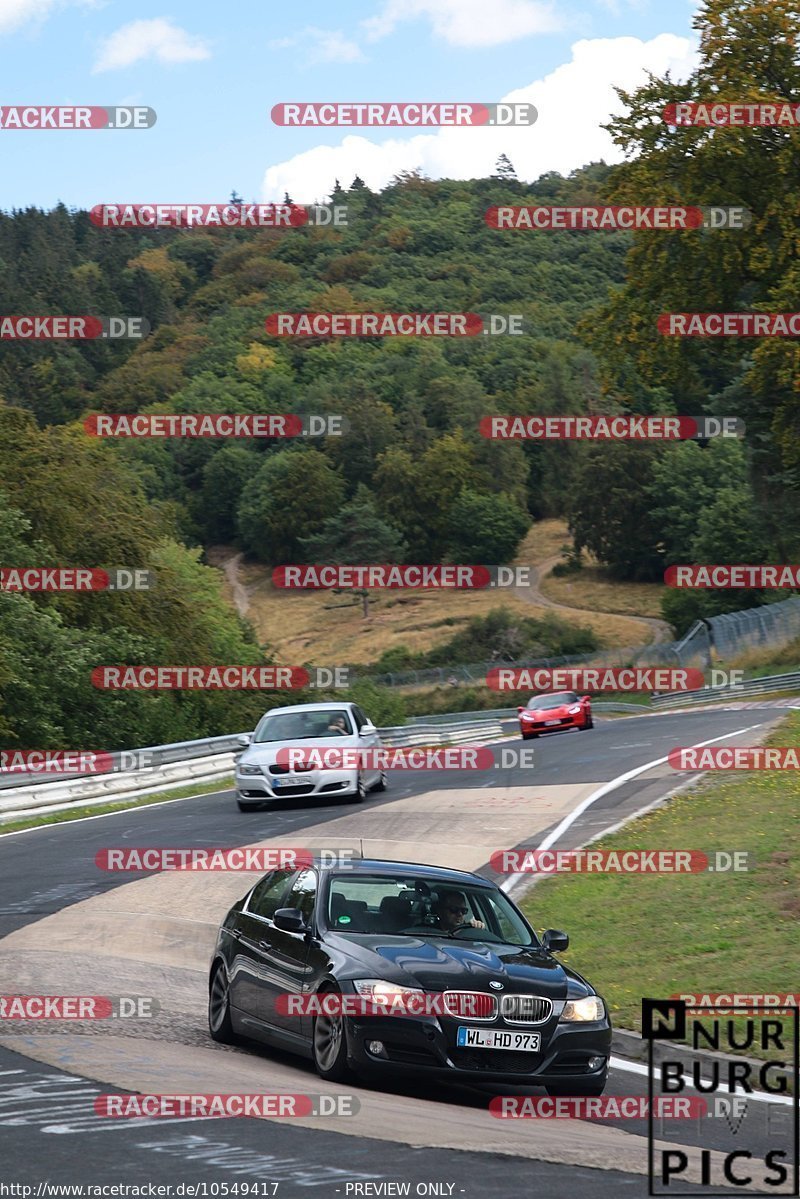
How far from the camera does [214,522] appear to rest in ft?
449

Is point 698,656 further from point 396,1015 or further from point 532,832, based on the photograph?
point 396,1015

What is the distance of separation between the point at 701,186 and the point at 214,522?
102 m

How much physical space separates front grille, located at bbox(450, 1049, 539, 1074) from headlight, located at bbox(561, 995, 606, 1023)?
335 millimetres

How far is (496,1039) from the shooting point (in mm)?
8906

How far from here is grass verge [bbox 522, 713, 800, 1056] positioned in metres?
12.1

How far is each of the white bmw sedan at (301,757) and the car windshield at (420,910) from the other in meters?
14.9

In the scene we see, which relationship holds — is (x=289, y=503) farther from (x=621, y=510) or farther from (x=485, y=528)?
(x=621, y=510)

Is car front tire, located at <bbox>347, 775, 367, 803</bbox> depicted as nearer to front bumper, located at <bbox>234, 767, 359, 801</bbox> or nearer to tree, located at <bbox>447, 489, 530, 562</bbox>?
front bumper, located at <bbox>234, 767, 359, 801</bbox>

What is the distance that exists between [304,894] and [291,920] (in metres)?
0.43

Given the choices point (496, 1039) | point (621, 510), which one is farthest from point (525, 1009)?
point (621, 510)

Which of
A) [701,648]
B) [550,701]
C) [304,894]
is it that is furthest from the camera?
[701,648]

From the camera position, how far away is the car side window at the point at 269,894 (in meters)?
10.6

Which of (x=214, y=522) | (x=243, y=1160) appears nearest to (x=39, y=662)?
(x=243, y=1160)

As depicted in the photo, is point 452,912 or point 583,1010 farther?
point 452,912
